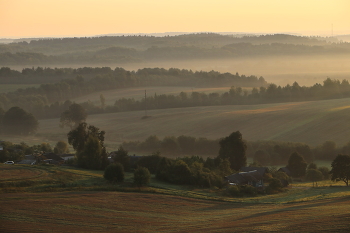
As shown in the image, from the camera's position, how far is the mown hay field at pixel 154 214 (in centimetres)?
2594

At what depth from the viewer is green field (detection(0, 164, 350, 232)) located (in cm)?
2638

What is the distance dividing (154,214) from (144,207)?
183 centimetres

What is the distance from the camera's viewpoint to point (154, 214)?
1220 inches

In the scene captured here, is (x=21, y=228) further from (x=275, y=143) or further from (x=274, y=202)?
(x=275, y=143)

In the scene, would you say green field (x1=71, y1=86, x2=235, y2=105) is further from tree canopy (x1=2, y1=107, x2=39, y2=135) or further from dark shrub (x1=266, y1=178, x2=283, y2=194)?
dark shrub (x1=266, y1=178, x2=283, y2=194)

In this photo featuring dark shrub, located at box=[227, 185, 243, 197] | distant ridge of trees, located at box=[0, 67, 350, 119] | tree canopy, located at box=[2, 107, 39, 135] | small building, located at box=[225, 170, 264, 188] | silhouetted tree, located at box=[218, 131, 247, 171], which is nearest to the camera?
dark shrub, located at box=[227, 185, 243, 197]

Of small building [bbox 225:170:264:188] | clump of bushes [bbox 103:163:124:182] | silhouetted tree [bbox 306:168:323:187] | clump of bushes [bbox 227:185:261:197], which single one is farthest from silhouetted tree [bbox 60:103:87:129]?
clump of bushes [bbox 227:185:261:197]

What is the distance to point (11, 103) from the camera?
11050cm

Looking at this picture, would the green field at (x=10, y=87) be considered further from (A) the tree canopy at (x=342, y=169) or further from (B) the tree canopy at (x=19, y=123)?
(A) the tree canopy at (x=342, y=169)


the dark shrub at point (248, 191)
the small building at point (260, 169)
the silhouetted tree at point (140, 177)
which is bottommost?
the dark shrub at point (248, 191)

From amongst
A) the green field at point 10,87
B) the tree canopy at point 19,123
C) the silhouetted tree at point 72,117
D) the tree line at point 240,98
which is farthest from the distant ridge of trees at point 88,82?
the tree canopy at point 19,123

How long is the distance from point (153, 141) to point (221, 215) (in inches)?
1584

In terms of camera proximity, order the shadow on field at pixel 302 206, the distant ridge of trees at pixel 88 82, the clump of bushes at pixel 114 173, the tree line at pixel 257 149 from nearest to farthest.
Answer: the shadow on field at pixel 302 206
the clump of bushes at pixel 114 173
the tree line at pixel 257 149
the distant ridge of trees at pixel 88 82

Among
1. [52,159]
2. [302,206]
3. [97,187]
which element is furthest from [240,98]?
[302,206]
